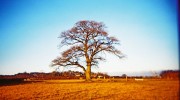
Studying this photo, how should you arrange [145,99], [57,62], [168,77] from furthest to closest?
[168,77] → [57,62] → [145,99]

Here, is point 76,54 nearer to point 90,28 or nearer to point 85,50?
point 85,50

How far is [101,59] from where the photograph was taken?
30.9 metres

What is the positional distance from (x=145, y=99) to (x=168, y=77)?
26201mm

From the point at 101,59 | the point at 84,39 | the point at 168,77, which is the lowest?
the point at 168,77

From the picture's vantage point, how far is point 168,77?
37156 mm

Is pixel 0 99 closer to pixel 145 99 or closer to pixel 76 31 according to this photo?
pixel 145 99

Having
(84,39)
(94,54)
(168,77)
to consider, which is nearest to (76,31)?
(84,39)

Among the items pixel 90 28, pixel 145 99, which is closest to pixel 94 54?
pixel 90 28

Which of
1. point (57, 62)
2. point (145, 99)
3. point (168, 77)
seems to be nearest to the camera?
point (145, 99)

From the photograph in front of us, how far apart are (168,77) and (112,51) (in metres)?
12.1

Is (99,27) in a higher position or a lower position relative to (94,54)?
higher

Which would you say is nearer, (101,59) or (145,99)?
(145,99)

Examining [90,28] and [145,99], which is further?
[90,28]

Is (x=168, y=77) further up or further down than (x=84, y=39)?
further down
